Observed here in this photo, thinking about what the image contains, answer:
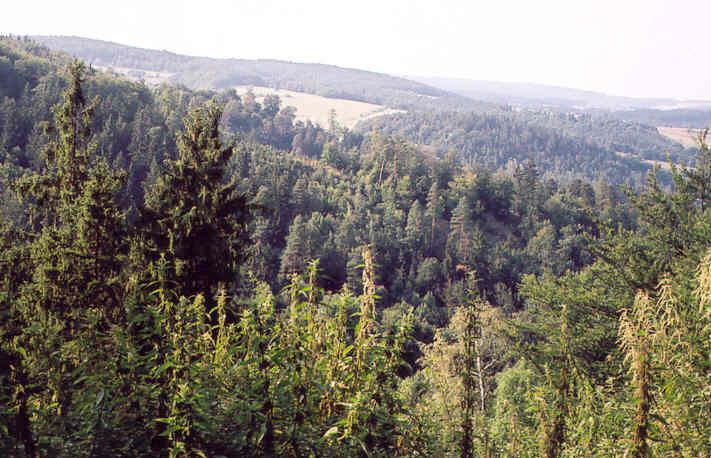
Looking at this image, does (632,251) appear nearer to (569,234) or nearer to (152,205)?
(152,205)

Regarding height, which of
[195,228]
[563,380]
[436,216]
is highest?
[563,380]

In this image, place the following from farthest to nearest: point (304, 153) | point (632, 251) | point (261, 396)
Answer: point (304, 153)
point (632, 251)
point (261, 396)

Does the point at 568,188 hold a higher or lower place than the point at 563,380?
lower

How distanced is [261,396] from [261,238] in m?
71.0

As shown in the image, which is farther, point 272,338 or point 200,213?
point 200,213

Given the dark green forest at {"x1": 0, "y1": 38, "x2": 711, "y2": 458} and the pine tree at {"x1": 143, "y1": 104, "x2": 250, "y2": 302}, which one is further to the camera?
the pine tree at {"x1": 143, "y1": 104, "x2": 250, "y2": 302}

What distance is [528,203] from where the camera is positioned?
9450cm

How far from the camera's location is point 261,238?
73.5 metres

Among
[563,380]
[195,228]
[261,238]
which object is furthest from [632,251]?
[261,238]

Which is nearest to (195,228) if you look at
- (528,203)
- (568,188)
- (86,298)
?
(86,298)

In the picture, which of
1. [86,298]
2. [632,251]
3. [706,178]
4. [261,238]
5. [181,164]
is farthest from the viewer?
[261,238]

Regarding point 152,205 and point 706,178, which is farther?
point 706,178

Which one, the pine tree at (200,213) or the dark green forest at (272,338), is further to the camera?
the pine tree at (200,213)

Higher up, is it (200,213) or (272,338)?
(272,338)
